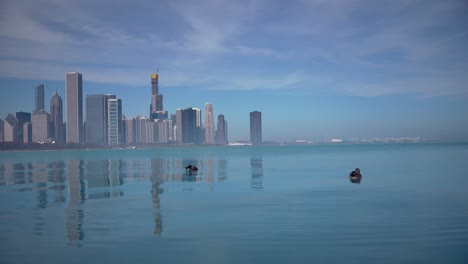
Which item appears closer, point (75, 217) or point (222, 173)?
point (75, 217)

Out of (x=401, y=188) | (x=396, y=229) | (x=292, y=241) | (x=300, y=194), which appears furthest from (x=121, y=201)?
(x=401, y=188)

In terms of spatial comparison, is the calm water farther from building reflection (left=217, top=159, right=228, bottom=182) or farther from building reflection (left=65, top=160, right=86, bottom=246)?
building reflection (left=217, top=159, right=228, bottom=182)

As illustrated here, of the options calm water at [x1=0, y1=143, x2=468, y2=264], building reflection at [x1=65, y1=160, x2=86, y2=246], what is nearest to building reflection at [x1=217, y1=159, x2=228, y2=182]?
calm water at [x1=0, y1=143, x2=468, y2=264]

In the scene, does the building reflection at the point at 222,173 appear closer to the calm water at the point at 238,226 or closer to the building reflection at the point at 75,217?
the calm water at the point at 238,226

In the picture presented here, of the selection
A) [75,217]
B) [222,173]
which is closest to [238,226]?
[75,217]

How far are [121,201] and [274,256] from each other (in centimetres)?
1709

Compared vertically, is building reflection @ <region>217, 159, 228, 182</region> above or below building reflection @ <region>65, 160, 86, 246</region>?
below

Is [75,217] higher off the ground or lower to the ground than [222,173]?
higher

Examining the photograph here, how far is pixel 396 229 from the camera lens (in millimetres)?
20141

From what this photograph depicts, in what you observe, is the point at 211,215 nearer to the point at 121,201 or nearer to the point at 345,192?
the point at 121,201

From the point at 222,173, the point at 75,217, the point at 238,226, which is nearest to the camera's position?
the point at 238,226

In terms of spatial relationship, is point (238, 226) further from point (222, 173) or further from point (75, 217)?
point (222, 173)

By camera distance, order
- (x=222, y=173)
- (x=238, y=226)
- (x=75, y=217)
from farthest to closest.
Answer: (x=222, y=173) < (x=75, y=217) < (x=238, y=226)

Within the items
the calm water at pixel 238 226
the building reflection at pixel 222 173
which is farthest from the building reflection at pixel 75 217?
the building reflection at pixel 222 173
